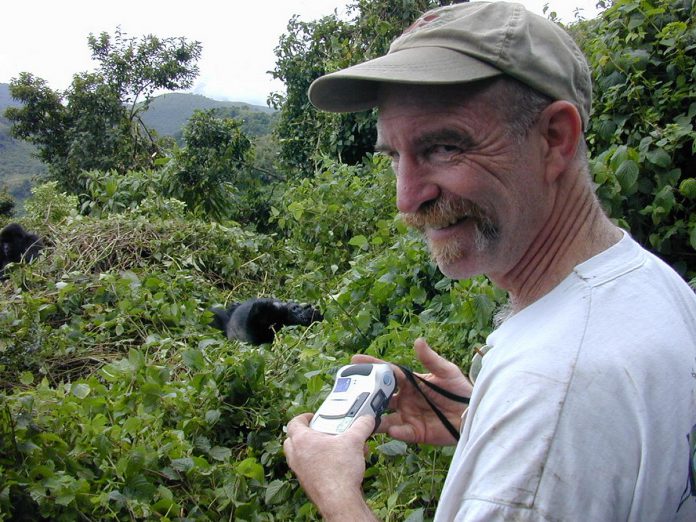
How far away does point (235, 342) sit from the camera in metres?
3.64

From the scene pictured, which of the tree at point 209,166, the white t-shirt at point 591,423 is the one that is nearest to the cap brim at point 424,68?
the white t-shirt at point 591,423

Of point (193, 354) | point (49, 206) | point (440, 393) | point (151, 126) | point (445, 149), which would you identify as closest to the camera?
point (445, 149)

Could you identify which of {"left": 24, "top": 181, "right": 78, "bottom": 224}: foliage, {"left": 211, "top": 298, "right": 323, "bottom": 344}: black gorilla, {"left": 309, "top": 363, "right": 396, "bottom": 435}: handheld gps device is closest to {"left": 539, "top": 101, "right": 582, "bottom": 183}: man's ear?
{"left": 309, "top": 363, "right": 396, "bottom": 435}: handheld gps device

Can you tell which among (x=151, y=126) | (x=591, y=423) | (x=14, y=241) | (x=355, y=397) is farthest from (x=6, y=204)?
(x=591, y=423)

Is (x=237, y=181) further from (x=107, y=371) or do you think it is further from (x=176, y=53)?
(x=176, y=53)

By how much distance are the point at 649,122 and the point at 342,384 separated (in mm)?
2389

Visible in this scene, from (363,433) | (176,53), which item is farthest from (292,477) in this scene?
(176,53)

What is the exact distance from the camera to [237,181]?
9.31 meters

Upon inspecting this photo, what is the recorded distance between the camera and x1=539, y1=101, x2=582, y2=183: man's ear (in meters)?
1.16

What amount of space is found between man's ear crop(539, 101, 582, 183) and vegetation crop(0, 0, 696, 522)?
99 centimetres

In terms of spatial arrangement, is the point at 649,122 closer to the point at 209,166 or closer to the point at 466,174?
the point at 466,174

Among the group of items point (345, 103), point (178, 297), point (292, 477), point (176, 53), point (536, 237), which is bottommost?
point (292, 477)

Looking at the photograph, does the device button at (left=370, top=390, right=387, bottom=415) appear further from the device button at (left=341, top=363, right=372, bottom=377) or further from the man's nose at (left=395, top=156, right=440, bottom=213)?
the man's nose at (left=395, top=156, right=440, bottom=213)

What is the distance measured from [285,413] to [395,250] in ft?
4.34
